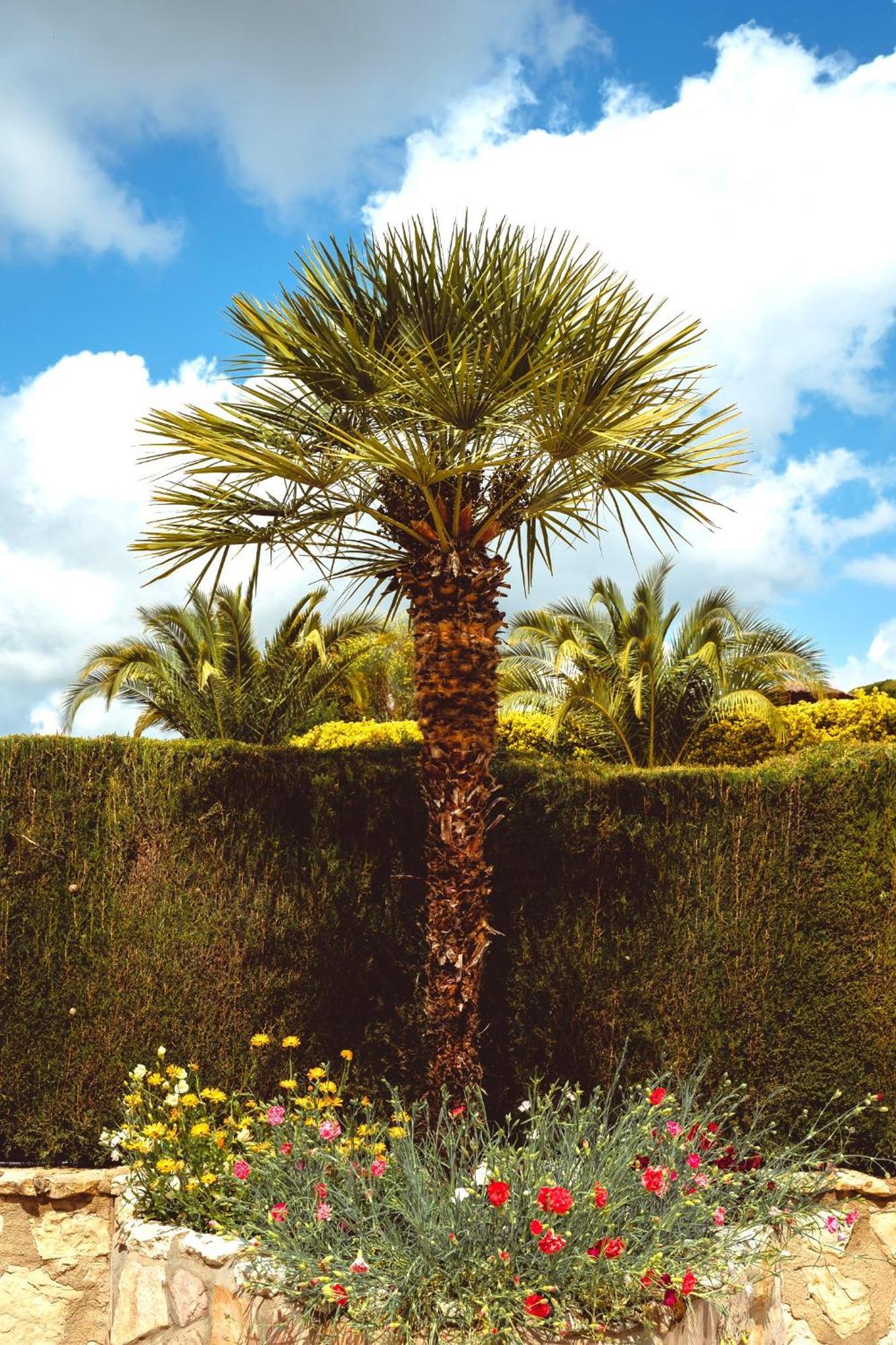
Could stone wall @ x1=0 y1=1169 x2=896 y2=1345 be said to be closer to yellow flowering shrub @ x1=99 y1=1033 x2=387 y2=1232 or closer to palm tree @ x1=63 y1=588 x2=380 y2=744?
yellow flowering shrub @ x1=99 y1=1033 x2=387 y2=1232

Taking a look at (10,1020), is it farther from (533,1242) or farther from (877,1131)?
(877,1131)

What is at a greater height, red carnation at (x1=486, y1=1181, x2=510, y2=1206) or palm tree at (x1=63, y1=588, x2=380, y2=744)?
palm tree at (x1=63, y1=588, x2=380, y2=744)

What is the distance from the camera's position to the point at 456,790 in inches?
230

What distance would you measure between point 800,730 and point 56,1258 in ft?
51.5

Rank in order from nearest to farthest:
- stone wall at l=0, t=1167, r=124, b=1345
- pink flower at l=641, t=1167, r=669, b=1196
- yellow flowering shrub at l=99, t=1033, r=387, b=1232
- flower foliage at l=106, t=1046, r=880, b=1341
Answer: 1. flower foliage at l=106, t=1046, r=880, b=1341
2. pink flower at l=641, t=1167, r=669, b=1196
3. yellow flowering shrub at l=99, t=1033, r=387, b=1232
4. stone wall at l=0, t=1167, r=124, b=1345

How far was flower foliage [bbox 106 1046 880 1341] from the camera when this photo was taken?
4.30m

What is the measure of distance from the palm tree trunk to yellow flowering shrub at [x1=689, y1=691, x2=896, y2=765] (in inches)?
536

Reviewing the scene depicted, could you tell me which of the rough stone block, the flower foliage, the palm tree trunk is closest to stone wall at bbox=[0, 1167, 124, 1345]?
the flower foliage

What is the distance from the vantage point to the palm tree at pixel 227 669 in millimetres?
19062

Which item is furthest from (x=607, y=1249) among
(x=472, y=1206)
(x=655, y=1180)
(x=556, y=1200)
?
(x=472, y=1206)

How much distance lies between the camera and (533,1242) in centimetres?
443

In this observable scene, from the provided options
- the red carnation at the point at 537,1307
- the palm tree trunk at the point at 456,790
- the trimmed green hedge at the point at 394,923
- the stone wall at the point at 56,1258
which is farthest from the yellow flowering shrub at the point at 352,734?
the red carnation at the point at 537,1307

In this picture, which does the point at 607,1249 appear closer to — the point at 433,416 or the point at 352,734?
the point at 433,416

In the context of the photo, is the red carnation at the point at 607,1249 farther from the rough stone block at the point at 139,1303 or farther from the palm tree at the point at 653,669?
the palm tree at the point at 653,669
